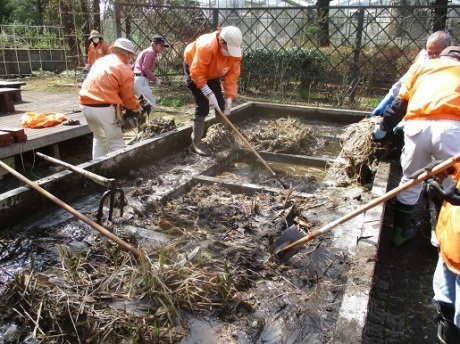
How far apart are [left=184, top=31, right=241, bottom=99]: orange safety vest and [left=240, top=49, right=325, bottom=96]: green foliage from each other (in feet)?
19.1

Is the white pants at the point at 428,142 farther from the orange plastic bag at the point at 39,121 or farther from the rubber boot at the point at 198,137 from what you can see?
the orange plastic bag at the point at 39,121

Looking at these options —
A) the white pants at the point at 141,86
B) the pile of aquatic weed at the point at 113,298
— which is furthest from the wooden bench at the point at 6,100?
the pile of aquatic weed at the point at 113,298

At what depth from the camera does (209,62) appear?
17.7ft

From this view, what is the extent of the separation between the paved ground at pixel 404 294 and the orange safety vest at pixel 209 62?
306 cm

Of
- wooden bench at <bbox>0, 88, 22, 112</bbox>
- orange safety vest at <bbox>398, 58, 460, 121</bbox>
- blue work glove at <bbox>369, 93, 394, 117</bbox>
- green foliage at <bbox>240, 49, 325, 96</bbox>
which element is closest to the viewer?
orange safety vest at <bbox>398, 58, 460, 121</bbox>

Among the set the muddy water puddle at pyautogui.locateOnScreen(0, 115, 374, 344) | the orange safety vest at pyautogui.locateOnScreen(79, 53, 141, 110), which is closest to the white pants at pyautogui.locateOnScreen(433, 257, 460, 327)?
the muddy water puddle at pyautogui.locateOnScreen(0, 115, 374, 344)

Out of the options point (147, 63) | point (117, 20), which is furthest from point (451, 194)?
point (117, 20)

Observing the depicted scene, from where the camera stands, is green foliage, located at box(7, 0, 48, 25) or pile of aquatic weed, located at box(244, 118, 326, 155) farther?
green foliage, located at box(7, 0, 48, 25)

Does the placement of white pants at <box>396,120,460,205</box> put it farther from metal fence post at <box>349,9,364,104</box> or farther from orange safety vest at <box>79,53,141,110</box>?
metal fence post at <box>349,9,364,104</box>

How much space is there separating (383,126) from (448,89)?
114cm

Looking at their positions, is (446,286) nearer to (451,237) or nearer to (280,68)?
(451,237)

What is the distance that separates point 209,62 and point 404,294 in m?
3.72

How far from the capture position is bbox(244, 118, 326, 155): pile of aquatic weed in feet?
20.0

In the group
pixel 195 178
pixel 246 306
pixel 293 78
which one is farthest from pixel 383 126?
pixel 293 78
